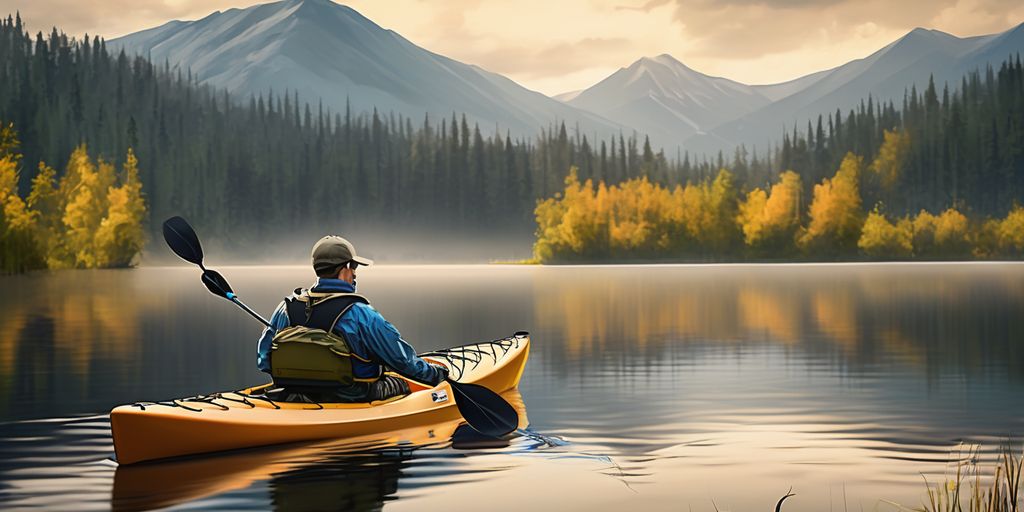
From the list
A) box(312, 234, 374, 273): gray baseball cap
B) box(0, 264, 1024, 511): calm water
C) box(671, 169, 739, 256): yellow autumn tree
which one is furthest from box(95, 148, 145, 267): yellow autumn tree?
box(312, 234, 374, 273): gray baseball cap

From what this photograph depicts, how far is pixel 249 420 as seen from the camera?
47.7ft

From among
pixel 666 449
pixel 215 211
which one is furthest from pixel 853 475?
pixel 215 211

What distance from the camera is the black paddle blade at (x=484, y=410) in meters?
15.7

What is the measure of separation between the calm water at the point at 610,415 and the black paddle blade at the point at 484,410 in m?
0.38

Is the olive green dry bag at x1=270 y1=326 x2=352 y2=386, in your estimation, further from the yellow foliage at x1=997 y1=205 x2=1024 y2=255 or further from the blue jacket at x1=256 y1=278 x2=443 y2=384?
the yellow foliage at x1=997 y1=205 x2=1024 y2=255

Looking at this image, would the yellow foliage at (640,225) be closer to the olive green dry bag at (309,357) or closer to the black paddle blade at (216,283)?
the black paddle blade at (216,283)

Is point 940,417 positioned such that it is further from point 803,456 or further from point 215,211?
point 215,211

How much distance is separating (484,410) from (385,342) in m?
1.96

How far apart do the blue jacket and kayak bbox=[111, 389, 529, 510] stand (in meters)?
1.00

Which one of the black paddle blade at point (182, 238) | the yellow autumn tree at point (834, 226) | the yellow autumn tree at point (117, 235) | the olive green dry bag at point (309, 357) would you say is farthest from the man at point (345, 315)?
the yellow autumn tree at point (834, 226)

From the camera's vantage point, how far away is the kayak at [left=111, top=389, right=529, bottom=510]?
40.4 feet

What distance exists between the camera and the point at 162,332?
3603 cm

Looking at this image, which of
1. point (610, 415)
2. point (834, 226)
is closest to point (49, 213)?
point (834, 226)

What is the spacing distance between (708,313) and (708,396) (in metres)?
24.1
